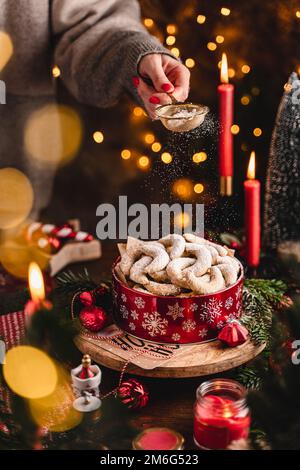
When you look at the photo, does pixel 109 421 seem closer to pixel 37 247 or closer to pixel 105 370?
pixel 105 370

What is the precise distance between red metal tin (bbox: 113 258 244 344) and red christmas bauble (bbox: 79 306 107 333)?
45mm

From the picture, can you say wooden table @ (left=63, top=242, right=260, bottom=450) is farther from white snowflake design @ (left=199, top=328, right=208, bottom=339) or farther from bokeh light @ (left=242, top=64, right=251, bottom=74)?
bokeh light @ (left=242, top=64, right=251, bottom=74)

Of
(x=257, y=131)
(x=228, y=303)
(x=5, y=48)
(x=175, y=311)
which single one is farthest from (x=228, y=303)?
(x=5, y=48)

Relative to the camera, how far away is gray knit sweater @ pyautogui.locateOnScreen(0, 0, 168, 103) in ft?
5.58

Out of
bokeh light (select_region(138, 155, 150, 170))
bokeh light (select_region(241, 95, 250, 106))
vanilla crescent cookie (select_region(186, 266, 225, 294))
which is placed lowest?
vanilla crescent cookie (select_region(186, 266, 225, 294))

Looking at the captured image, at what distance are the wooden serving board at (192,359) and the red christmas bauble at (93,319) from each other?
0.03 meters

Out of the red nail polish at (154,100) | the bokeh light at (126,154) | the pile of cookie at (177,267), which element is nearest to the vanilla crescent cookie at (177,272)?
the pile of cookie at (177,267)

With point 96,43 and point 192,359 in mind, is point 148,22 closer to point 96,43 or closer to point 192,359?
point 96,43

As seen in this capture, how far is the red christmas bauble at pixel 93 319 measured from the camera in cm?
129

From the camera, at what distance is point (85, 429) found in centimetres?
107

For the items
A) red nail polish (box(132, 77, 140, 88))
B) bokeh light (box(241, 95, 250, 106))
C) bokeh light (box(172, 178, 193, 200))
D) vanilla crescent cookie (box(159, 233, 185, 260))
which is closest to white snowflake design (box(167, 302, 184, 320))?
vanilla crescent cookie (box(159, 233, 185, 260))

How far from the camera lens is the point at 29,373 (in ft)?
3.70

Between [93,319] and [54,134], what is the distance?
0.97m
